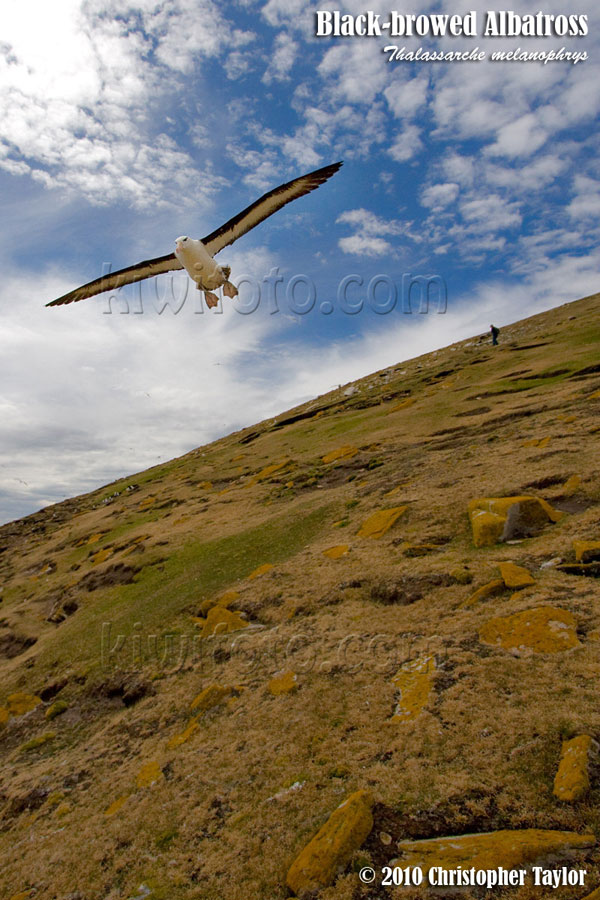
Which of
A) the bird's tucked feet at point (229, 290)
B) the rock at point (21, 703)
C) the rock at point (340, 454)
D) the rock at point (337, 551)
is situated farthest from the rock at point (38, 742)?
the rock at point (340, 454)

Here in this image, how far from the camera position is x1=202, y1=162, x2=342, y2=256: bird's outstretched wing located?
12.4 metres

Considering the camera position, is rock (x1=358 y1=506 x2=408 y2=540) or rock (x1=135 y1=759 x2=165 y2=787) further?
rock (x1=358 y1=506 x2=408 y2=540)

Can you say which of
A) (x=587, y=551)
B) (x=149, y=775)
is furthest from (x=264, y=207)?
(x=149, y=775)

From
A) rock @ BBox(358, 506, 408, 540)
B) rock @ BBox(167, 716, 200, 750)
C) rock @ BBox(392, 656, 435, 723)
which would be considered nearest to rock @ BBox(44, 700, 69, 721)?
rock @ BBox(167, 716, 200, 750)

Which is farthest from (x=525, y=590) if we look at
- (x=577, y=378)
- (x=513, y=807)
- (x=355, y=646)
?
(x=577, y=378)

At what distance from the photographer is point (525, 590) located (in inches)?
365

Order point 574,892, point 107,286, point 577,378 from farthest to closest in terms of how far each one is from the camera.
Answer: point 577,378, point 107,286, point 574,892

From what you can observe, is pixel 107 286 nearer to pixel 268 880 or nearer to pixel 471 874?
pixel 268 880

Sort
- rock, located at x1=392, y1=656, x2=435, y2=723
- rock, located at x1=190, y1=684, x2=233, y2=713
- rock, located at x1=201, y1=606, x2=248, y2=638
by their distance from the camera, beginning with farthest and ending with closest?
rock, located at x1=201, y1=606, x2=248, y2=638, rock, located at x1=190, y1=684, x2=233, y2=713, rock, located at x1=392, y1=656, x2=435, y2=723

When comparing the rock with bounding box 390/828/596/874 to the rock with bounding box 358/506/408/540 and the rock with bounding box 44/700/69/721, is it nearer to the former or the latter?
the rock with bounding box 358/506/408/540

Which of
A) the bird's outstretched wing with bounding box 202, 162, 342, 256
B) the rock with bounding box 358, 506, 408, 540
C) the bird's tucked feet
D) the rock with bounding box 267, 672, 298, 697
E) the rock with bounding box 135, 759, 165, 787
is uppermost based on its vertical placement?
the bird's outstretched wing with bounding box 202, 162, 342, 256

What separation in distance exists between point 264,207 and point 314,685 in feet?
39.8

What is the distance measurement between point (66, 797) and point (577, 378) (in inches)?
1227

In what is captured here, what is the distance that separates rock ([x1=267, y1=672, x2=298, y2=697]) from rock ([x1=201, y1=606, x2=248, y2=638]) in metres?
3.01
